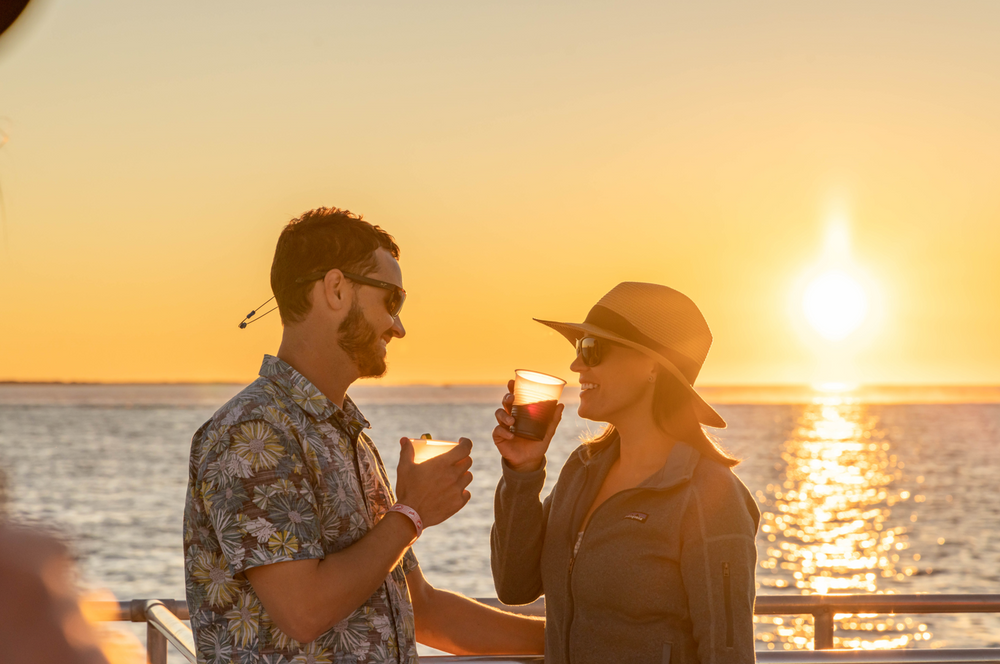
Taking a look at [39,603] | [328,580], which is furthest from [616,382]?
[39,603]

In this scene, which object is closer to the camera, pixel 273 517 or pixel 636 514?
pixel 273 517

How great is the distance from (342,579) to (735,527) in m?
1.03

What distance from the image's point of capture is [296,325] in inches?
91.8

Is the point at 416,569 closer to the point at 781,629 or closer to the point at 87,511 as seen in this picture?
the point at 781,629

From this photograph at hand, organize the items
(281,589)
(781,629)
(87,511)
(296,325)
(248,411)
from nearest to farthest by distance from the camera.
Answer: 1. (281,589)
2. (248,411)
3. (296,325)
4. (781,629)
5. (87,511)

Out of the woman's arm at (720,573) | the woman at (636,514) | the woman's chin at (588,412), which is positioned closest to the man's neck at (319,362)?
the woman at (636,514)

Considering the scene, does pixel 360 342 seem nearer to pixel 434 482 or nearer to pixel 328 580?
pixel 434 482

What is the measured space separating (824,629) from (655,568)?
2.40ft

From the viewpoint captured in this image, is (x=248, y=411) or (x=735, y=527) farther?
(x=735, y=527)

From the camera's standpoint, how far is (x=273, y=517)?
1.97m

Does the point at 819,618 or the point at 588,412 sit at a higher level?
the point at 588,412

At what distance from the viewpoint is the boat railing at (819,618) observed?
2.31 meters

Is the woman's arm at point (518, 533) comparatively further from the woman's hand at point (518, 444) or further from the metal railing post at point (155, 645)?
the metal railing post at point (155, 645)

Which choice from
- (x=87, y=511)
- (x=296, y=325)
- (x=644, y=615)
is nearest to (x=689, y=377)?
(x=644, y=615)
